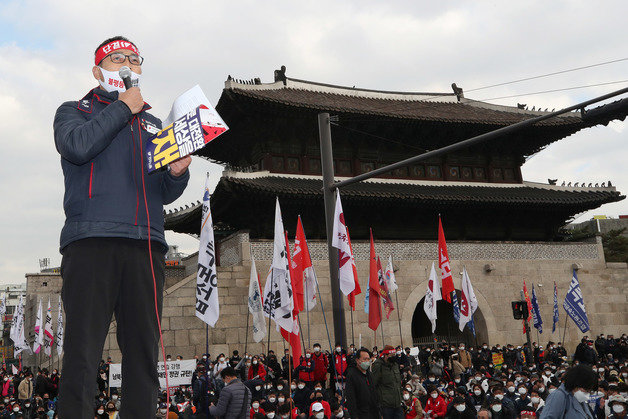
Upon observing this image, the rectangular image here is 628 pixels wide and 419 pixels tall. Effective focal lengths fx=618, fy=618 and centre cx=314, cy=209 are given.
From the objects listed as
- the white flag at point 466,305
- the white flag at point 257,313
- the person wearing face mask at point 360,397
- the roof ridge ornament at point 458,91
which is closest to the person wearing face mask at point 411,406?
the white flag at point 466,305

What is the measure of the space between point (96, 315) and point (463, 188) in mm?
25830

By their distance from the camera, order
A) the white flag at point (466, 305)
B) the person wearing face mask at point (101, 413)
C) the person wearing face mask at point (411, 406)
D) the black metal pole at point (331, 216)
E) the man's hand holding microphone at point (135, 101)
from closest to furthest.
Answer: the man's hand holding microphone at point (135, 101) < the black metal pole at point (331, 216) < the person wearing face mask at point (101, 413) < the person wearing face mask at point (411, 406) < the white flag at point (466, 305)

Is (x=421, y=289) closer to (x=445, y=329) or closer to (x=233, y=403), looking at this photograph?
(x=445, y=329)

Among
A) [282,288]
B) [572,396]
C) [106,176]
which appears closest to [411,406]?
[282,288]

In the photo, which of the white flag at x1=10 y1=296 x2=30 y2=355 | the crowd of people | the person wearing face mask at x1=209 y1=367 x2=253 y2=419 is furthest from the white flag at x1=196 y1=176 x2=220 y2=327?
the white flag at x1=10 y1=296 x2=30 y2=355

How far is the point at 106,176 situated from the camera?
2.95 meters

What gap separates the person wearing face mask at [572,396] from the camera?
15.9ft

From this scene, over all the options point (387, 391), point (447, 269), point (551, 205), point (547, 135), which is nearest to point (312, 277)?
point (447, 269)

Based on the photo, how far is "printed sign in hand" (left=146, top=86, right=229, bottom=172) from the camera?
2.85 metres

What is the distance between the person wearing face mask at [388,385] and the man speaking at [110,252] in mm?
7216

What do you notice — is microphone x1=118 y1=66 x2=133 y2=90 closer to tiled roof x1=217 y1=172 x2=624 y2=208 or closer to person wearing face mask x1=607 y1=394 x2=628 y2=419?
person wearing face mask x1=607 y1=394 x2=628 y2=419

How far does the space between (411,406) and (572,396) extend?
897 centimetres

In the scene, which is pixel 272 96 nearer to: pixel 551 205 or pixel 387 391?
pixel 551 205

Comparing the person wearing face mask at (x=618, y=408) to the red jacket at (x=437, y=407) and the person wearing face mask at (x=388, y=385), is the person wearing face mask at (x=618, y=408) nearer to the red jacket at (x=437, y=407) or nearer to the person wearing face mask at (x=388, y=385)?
the person wearing face mask at (x=388, y=385)
